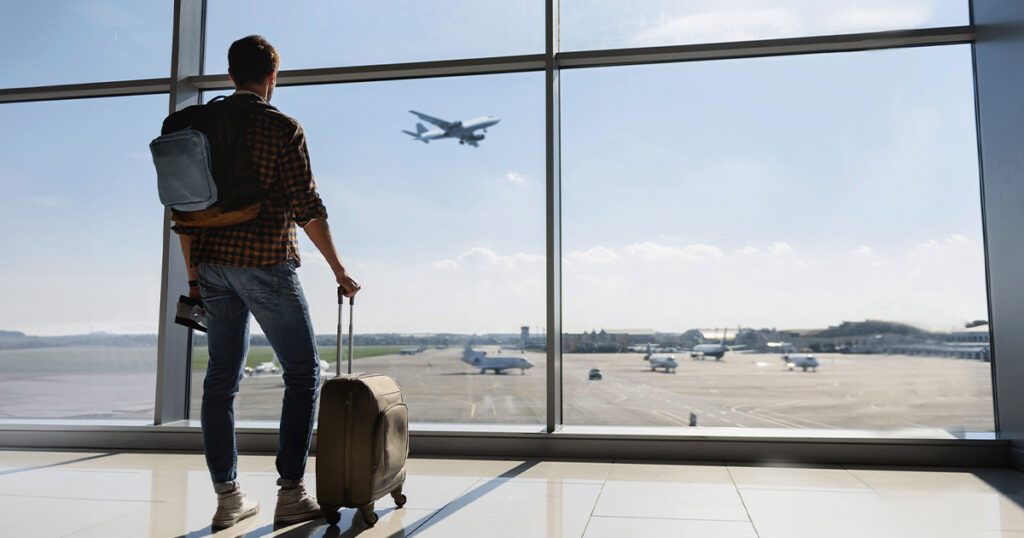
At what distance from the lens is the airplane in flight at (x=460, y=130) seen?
3.09 meters

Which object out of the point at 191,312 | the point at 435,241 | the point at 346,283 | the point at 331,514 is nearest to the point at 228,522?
the point at 331,514

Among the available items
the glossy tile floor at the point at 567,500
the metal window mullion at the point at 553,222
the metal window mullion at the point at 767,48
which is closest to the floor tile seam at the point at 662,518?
the glossy tile floor at the point at 567,500

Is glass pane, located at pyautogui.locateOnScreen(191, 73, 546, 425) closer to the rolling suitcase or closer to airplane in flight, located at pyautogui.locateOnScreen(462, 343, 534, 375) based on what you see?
airplane in flight, located at pyautogui.locateOnScreen(462, 343, 534, 375)

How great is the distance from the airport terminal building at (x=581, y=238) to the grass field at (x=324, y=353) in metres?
0.03

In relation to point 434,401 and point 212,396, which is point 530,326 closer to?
point 434,401

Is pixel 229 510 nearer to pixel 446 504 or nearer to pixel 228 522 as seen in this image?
pixel 228 522

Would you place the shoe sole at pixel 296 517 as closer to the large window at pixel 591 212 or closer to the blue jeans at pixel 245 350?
the blue jeans at pixel 245 350

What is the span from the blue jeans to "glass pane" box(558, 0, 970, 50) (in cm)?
189

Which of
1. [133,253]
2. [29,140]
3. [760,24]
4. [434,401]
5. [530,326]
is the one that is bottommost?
[434,401]

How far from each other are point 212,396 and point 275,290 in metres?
0.32

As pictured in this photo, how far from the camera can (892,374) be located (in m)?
2.84

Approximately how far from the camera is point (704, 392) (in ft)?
9.95

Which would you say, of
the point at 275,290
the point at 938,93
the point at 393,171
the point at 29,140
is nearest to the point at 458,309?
the point at 393,171

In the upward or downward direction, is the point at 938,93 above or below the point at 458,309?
above
